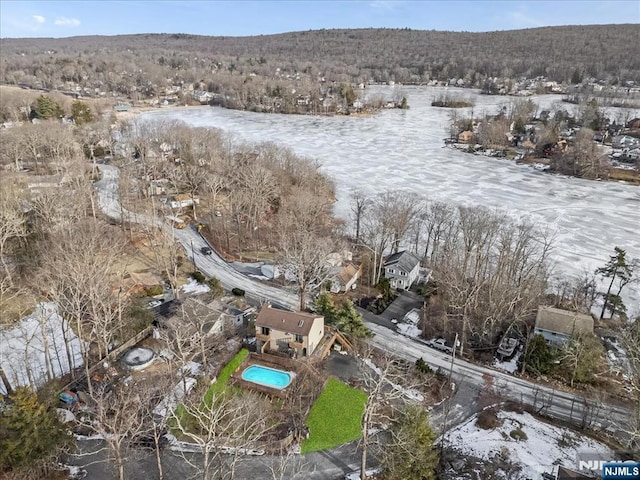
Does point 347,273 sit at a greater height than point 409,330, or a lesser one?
greater

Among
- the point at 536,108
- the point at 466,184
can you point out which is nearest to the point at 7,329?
the point at 466,184

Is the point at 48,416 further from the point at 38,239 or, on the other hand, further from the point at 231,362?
the point at 38,239

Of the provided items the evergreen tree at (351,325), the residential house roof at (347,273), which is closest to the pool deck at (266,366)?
the evergreen tree at (351,325)

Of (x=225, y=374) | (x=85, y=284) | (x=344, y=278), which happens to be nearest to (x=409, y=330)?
(x=344, y=278)

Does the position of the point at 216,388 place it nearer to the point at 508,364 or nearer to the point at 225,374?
the point at 225,374

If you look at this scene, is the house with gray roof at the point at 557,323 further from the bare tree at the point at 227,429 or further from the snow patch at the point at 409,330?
the bare tree at the point at 227,429

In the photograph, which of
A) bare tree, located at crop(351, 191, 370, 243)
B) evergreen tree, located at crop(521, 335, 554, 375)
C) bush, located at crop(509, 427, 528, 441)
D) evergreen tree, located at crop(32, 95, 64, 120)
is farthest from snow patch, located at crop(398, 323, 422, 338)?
evergreen tree, located at crop(32, 95, 64, 120)
